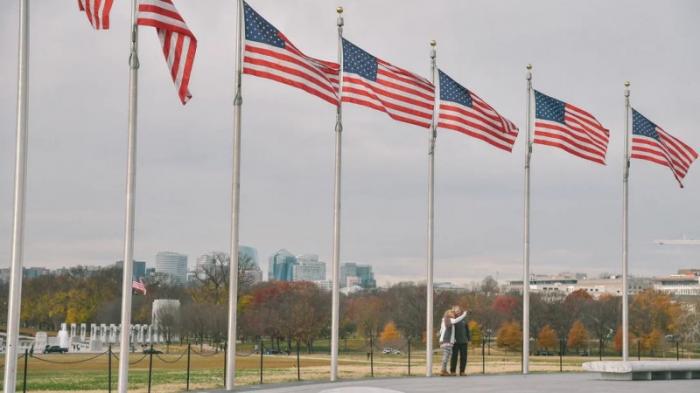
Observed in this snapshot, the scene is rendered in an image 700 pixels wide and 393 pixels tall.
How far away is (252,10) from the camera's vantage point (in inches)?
1049

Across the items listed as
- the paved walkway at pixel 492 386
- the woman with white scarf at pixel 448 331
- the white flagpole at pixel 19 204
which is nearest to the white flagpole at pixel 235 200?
the paved walkway at pixel 492 386

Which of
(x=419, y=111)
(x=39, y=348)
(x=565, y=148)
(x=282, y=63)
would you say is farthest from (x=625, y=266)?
(x=39, y=348)

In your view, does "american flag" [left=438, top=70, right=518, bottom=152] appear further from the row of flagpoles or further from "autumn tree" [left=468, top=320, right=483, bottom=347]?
"autumn tree" [left=468, top=320, right=483, bottom=347]

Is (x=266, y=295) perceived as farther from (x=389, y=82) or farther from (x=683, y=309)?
(x=389, y=82)

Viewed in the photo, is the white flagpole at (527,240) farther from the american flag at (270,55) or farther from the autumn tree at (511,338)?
the autumn tree at (511,338)

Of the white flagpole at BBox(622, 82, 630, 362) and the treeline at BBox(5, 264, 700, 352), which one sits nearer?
the white flagpole at BBox(622, 82, 630, 362)

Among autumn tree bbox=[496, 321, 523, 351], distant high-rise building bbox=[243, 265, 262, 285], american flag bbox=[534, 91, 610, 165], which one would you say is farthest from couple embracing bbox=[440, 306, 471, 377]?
distant high-rise building bbox=[243, 265, 262, 285]

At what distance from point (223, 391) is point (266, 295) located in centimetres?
10486

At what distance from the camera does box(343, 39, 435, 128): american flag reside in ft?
97.6

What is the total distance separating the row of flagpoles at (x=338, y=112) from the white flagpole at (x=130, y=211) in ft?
0.07

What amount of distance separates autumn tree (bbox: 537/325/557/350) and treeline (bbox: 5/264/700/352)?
143 millimetres

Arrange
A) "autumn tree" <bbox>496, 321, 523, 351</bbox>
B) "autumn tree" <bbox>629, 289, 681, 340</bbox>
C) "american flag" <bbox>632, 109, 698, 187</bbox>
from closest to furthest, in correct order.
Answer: "american flag" <bbox>632, 109, 698, 187</bbox>, "autumn tree" <bbox>496, 321, 523, 351</bbox>, "autumn tree" <bbox>629, 289, 681, 340</bbox>

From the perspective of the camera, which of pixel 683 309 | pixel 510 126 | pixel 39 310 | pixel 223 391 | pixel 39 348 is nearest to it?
pixel 223 391

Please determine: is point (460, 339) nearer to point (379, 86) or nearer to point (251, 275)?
point (379, 86)
